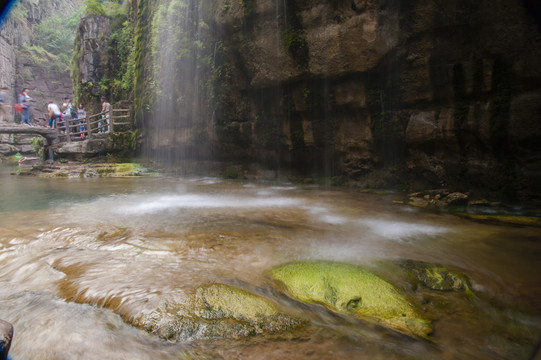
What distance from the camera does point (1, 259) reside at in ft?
11.0

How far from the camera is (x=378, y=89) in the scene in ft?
28.7

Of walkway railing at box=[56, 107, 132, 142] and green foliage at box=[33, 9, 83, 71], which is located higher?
green foliage at box=[33, 9, 83, 71]

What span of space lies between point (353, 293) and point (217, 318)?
1283 millimetres

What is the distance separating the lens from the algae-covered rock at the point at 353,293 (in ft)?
7.85

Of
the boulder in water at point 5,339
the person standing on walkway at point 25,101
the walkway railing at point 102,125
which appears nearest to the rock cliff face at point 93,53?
the person standing on walkway at point 25,101

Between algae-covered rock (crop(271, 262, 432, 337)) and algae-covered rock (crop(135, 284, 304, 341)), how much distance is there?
1.51 ft

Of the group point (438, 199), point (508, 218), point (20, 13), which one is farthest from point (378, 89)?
point (20, 13)

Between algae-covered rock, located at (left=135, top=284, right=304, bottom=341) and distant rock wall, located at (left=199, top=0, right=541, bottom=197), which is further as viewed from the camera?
distant rock wall, located at (left=199, top=0, right=541, bottom=197)

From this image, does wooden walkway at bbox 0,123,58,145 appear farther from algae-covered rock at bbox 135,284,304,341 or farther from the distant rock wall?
algae-covered rock at bbox 135,284,304,341

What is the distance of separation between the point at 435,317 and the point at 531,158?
622 cm

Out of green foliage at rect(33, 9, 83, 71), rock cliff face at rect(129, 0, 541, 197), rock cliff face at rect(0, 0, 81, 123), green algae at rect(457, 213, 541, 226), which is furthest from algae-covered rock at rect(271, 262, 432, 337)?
green foliage at rect(33, 9, 83, 71)

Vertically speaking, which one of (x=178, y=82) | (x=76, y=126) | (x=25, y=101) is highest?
(x=178, y=82)

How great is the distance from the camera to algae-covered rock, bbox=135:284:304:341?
2.12 m

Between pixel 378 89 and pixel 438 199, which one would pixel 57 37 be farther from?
pixel 438 199
